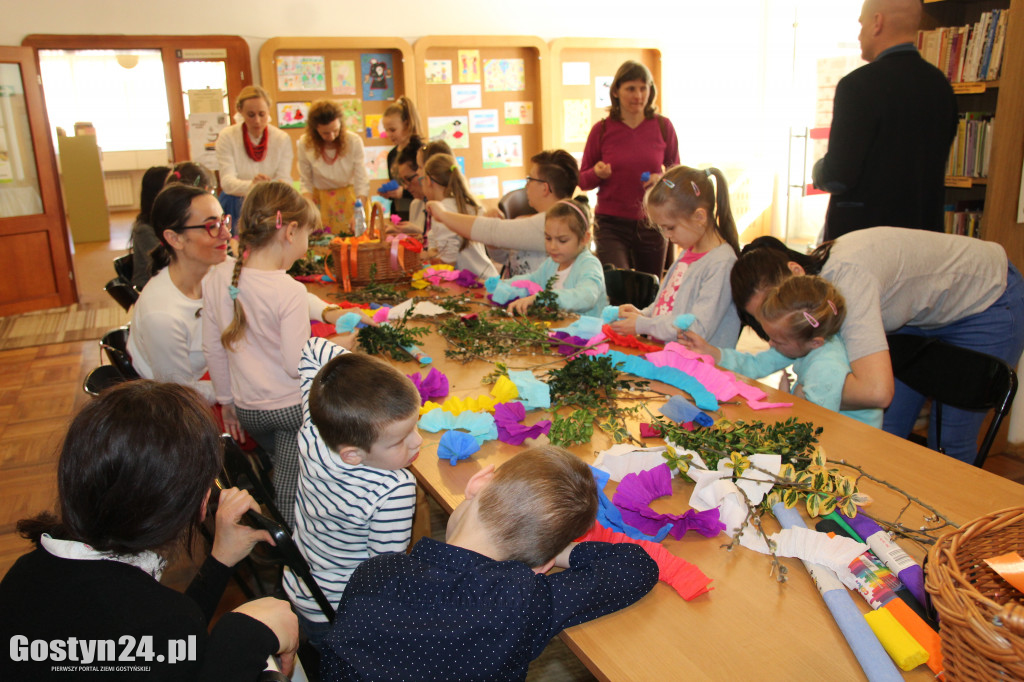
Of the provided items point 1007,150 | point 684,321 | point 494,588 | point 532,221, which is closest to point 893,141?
point 1007,150

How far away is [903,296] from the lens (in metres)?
2.35

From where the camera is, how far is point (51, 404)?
4727 millimetres

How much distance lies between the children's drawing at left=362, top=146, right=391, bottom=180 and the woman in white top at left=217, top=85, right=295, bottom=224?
1.87 m

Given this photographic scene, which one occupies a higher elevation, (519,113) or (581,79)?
(581,79)

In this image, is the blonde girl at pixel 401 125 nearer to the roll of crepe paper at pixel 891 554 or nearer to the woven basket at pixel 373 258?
the woven basket at pixel 373 258

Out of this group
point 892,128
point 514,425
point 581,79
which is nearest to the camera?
point 514,425

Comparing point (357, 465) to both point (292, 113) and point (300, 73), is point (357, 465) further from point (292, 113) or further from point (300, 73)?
point (300, 73)

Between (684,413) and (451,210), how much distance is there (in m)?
2.59

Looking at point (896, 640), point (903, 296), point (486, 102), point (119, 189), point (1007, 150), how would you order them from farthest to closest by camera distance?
point (119, 189)
point (486, 102)
point (1007, 150)
point (903, 296)
point (896, 640)

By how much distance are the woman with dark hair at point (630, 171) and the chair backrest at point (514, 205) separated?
2.60 ft

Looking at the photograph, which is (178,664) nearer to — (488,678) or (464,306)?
(488,678)

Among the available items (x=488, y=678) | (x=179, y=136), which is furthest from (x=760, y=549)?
(x=179, y=136)

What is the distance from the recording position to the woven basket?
355 cm

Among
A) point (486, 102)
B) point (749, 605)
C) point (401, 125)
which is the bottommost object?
point (749, 605)
